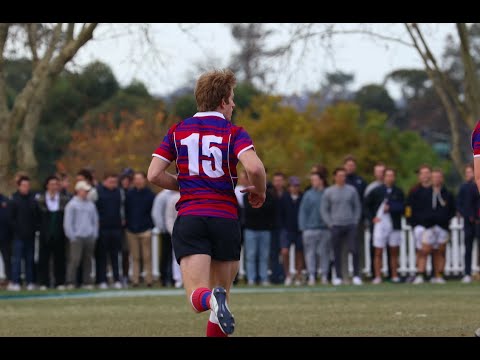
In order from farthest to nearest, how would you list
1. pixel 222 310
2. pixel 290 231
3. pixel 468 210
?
pixel 290 231
pixel 468 210
pixel 222 310

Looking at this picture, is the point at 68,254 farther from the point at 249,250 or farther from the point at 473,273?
the point at 473,273

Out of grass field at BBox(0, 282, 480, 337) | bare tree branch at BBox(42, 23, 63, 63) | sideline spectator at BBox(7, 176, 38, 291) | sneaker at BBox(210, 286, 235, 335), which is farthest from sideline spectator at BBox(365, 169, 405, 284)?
sneaker at BBox(210, 286, 235, 335)

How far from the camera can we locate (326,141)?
5281 centimetres

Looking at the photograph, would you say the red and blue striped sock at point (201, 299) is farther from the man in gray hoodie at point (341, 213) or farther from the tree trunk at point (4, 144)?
the tree trunk at point (4, 144)

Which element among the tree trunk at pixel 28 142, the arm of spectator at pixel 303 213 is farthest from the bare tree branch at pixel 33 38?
the arm of spectator at pixel 303 213

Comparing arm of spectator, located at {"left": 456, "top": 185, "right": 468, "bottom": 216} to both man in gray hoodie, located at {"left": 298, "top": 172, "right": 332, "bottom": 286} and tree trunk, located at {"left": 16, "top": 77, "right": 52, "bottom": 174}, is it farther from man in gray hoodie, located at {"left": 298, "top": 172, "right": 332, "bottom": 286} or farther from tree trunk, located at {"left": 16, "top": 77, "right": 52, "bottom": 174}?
tree trunk, located at {"left": 16, "top": 77, "right": 52, "bottom": 174}

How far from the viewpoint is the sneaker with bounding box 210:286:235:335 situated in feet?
26.2

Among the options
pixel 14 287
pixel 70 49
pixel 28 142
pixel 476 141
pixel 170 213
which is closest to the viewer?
pixel 476 141

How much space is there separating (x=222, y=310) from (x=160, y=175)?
52.1 inches

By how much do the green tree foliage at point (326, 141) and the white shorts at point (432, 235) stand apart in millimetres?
26820

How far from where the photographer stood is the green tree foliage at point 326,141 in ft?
167

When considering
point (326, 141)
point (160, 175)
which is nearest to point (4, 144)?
point (160, 175)

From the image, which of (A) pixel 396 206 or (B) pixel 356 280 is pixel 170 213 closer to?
(B) pixel 356 280

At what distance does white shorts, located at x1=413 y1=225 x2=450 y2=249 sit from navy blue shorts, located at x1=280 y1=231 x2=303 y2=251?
243 centimetres
